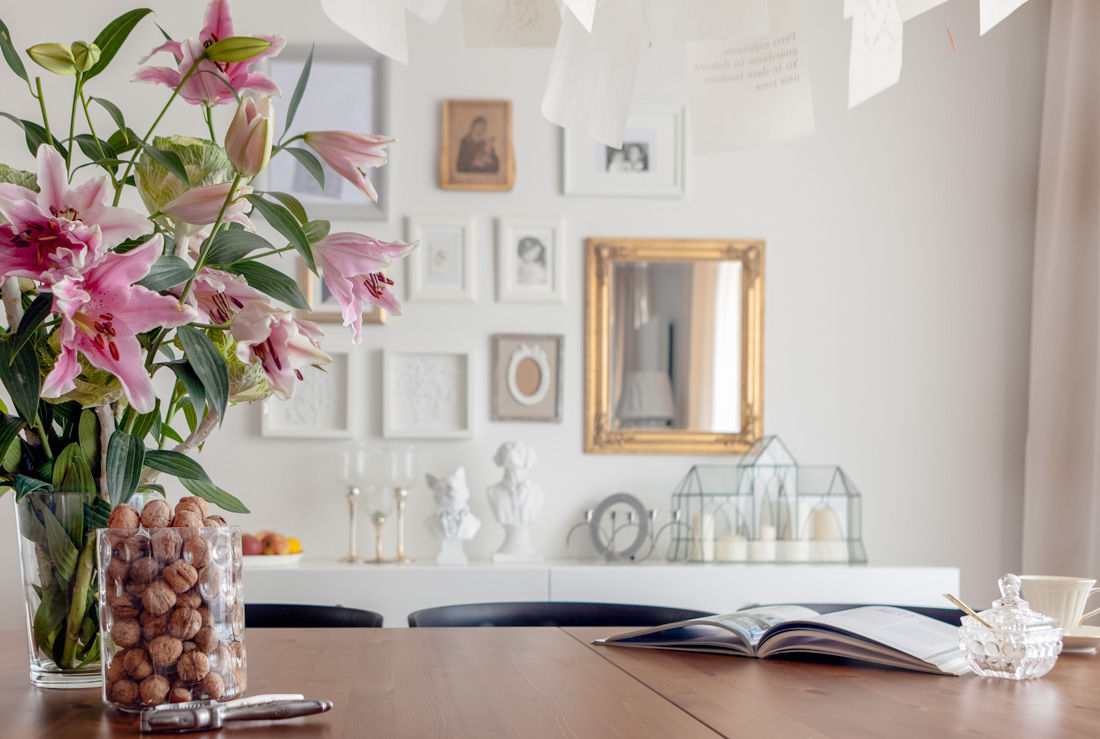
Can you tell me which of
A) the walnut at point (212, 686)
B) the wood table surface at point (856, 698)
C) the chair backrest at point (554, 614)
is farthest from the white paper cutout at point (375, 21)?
the chair backrest at point (554, 614)

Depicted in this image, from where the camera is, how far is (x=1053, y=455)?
347 cm

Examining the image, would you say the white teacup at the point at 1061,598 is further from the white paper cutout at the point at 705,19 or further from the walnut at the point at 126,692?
the walnut at the point at 126,692

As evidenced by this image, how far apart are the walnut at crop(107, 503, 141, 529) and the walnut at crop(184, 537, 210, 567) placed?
5cm

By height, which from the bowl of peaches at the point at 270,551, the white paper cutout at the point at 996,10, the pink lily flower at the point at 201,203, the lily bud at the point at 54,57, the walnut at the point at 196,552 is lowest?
the bowl of peaches at the point at 270,551

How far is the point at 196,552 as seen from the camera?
0.93 m

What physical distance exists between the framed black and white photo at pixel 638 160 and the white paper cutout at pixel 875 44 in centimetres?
238

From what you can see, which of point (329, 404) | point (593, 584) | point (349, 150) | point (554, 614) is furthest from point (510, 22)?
point (329, 404)

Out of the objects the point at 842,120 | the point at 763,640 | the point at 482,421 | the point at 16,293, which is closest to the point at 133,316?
the point at 16,293

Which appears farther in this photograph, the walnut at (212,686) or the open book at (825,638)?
the open book at (825,638)

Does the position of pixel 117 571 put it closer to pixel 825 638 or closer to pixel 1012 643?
pixel 825 638

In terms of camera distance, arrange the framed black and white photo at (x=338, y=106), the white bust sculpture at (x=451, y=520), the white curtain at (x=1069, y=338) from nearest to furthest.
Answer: the white bust sculpture at (x=451, y=520) < the white curtain at (x=1069, y=338) < the framed black and white photo at (x=338, y=106)

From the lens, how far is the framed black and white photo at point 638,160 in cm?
358

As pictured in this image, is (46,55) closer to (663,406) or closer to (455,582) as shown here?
(455,582)

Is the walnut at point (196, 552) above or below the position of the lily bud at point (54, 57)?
below
